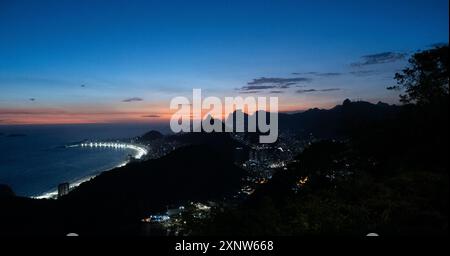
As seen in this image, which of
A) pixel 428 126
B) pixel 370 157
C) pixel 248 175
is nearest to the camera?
pixel 428 126

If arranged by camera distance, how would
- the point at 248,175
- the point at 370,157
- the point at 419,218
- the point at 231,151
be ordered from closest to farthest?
the point at 419,218 < the point at 370,157 < the point at 248,175 < the point at 231,151

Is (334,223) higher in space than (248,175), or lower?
higher

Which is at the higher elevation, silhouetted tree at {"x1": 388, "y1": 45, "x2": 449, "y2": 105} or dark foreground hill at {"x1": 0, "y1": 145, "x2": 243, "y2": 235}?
silhouetted tree at {"x1": 388, "y1": 45, "x2": 449, "y2": 105}

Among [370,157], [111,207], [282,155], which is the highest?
[370,157]

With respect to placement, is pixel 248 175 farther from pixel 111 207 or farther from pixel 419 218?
pixel 419 218

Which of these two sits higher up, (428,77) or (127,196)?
(428,77)

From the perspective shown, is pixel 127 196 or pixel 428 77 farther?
pixel 127 196

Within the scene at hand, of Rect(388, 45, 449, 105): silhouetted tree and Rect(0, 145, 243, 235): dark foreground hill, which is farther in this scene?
Rect(0, 145, 243, 235): dark foreground hill

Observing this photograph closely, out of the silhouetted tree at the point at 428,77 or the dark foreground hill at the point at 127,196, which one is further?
the dark foreground hill at the point at 127,196

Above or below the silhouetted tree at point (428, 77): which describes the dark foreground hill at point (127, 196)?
below

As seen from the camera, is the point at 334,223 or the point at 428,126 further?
the point at 428,126
